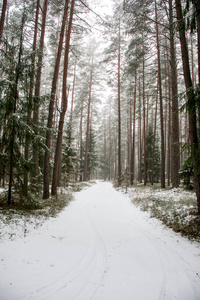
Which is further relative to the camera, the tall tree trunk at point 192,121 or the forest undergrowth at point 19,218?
the tall tree trunk at point 192,121

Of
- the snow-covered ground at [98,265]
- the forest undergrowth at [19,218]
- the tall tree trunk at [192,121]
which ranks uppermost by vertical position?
the tall tree trunk at [192,121]

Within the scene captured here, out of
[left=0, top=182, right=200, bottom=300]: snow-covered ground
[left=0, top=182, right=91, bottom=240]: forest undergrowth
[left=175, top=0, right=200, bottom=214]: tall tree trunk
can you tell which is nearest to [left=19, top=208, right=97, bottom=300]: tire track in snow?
[left=0, top=182, right=200, bottom=300]: snow-covered ground

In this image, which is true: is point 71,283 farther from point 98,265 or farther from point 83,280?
point 98,265

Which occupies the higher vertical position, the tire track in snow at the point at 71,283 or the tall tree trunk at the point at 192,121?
the tall tree trunk at the point at 192,121

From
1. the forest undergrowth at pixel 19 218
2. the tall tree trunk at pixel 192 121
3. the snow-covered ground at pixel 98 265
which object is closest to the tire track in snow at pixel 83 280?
the snow-covered ground at pixel 98 265

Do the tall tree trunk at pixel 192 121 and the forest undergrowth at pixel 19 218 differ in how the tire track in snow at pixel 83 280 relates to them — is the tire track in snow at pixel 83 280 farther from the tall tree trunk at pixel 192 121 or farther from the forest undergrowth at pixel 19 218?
the tall tree trunk at pixel 192 121

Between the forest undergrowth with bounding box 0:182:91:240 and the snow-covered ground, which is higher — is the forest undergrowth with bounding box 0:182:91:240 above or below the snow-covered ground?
above

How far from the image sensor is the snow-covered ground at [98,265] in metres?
2.20

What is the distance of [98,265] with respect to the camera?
289 centimetres

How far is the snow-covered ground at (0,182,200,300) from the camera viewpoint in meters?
2.20

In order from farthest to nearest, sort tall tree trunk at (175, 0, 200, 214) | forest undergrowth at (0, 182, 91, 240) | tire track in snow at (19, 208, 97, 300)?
1. tall tree trunk at (175, 0, 200, 214)
2. forest undergrowth at (0, 182, 91, 240)
3. tire track in snow at (19, 208, 97, 300)

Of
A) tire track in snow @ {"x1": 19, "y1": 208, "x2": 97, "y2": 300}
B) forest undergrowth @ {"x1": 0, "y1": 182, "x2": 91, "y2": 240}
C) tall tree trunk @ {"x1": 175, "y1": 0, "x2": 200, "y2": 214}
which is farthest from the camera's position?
tall tree trunk @ {"x1": 175, "y1": 0, "x2": 200, "y2": 214}

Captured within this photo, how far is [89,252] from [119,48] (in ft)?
62.1

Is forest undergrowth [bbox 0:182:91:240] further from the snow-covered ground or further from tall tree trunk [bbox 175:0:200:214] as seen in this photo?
tall tree trunk [bbox 175:0:200:214]
